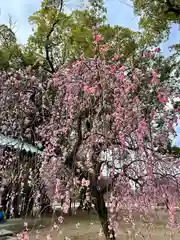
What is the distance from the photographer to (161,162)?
3.51 metres

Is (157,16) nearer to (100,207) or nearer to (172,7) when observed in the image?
(172,7)

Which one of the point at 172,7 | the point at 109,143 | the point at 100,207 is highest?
the point at 172,7

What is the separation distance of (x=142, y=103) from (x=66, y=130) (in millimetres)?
1099

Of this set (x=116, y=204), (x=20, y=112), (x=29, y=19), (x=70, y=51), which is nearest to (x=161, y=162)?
(x=116, y=204)

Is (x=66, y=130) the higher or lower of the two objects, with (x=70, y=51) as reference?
lower

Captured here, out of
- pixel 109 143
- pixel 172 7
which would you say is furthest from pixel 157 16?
pixel 109 143

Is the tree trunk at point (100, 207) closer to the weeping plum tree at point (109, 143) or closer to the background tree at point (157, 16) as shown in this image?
the weeping plum tree at point (109, 143)

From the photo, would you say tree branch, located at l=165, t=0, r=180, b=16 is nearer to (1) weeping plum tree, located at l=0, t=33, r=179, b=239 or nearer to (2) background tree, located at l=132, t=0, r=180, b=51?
(2) background tree, located at l=132, t=0, r=180, b=51

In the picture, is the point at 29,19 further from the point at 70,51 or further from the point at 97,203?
the point at 97,203

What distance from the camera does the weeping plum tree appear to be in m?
3.12

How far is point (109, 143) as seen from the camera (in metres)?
3.03

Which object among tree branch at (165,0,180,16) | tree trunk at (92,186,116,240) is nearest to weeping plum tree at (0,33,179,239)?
tree trunk at (92,186,116,240)

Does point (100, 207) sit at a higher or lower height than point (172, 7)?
lower

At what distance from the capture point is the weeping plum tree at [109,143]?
3121 mm
